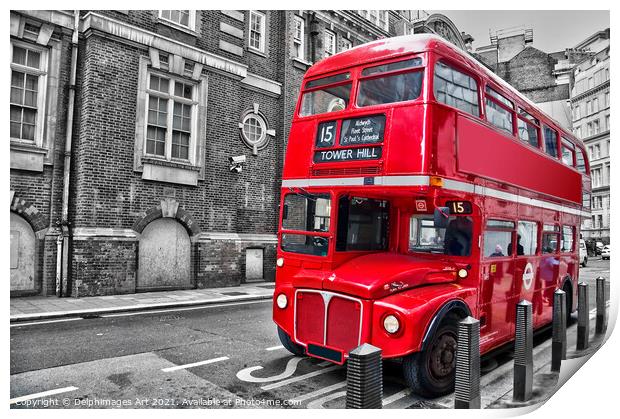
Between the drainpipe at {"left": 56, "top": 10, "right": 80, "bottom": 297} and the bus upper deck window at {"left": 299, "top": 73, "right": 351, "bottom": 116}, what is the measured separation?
21.8 feet

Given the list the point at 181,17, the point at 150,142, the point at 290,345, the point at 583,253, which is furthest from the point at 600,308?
the point at 181,17

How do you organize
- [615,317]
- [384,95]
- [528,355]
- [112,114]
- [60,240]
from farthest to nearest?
[112,114] → [60,240] → [615,317] → [384,95] → [528,355]

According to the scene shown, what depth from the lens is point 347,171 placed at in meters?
5.07

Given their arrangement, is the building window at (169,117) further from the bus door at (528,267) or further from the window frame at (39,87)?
the bus door at (528,267)

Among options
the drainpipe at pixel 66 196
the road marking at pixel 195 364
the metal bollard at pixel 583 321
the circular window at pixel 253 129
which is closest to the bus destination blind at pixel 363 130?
the road marking at pixel 195 364

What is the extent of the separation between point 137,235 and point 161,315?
2880 millimetres

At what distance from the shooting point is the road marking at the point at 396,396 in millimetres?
4512

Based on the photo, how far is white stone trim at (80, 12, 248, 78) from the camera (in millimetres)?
10166

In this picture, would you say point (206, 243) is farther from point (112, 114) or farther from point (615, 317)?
point (615, 317)

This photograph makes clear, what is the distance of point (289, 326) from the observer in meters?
5.29

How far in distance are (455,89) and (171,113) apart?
8359 mm

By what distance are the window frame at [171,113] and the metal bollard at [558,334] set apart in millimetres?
9115

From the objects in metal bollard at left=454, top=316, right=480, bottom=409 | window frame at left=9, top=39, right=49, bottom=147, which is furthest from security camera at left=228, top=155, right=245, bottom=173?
metal bollard at left=454, top=316, right=480, bottom=409
